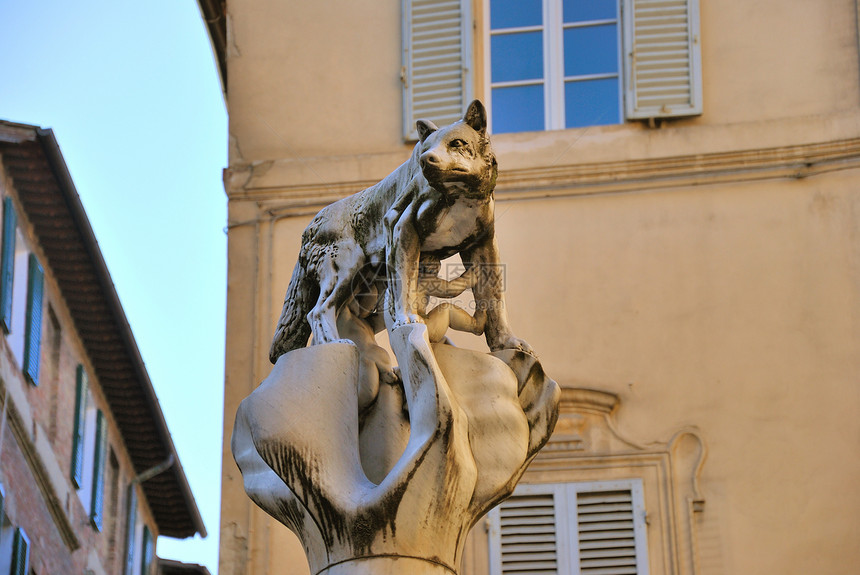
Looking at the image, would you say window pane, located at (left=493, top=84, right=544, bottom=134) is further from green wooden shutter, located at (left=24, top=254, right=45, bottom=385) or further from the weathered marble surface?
the weathered marble surface

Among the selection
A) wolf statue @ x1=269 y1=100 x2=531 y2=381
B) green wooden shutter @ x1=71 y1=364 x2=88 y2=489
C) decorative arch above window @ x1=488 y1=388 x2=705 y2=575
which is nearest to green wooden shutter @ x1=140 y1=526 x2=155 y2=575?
green wooden shutter @ x1=71 y1=364 x2=88 y2=489

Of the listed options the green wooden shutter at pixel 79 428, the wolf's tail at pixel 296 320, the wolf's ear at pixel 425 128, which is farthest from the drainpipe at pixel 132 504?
the wolf's ear at pixel 425 128

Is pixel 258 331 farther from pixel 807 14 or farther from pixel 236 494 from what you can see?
pixel 807 14

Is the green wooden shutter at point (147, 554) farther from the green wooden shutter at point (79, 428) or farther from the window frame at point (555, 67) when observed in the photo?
the window frame at point (555, 67)

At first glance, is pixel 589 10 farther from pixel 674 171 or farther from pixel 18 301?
pixel 18 301

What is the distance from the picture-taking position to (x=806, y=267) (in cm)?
1504

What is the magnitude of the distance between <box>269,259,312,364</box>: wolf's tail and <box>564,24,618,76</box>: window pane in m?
7.07

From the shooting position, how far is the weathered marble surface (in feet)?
27.1

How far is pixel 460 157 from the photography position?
8578 mm

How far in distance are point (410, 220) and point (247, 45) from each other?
819 centimetres

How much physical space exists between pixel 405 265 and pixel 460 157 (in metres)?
Result: 0.58

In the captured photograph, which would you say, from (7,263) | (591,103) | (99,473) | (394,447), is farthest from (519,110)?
(99,473)

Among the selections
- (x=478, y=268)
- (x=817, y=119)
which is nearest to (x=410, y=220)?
(x=478, y=268)

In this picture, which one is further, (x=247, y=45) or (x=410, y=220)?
(x=247, y=45)
